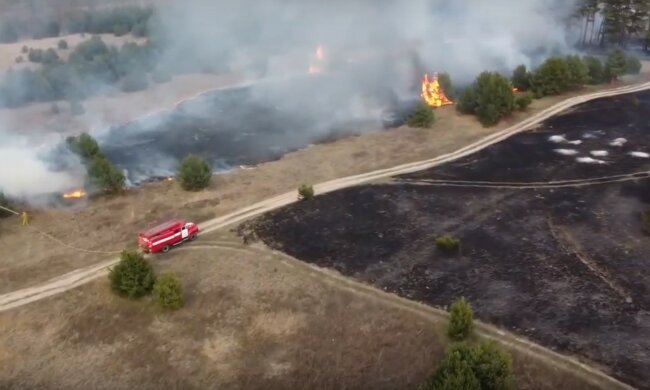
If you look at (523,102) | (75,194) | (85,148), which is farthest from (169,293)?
(523,102)

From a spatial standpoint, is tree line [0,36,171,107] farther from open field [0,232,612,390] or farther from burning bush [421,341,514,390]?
burning bush [421,341,514,390]

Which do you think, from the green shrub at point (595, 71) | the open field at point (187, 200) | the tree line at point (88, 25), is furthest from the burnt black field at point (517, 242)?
the tree line at point (88, 25)

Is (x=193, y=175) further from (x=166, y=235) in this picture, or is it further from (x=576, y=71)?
(x=576, y=71)

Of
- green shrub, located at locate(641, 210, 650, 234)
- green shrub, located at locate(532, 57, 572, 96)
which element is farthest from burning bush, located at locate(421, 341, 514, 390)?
green shrub, located at locate(532, 57, 572, 96)

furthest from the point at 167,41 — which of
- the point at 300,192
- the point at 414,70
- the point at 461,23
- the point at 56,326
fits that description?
the point at 56,326

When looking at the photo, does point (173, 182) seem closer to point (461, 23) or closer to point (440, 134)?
point (440, 134)

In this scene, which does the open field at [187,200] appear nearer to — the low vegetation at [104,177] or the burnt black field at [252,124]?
the low vegetation at [104,177]
